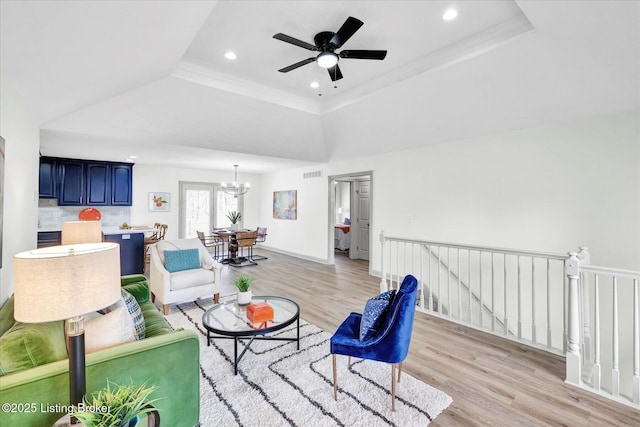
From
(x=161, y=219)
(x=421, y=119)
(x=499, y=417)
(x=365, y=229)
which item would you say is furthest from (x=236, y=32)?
(x=161, y=219)

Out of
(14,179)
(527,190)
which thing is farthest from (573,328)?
(14,179)

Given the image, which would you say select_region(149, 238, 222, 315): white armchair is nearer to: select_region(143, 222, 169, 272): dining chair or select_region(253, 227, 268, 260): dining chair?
select_region(143, 222, 169, 272): dining chair

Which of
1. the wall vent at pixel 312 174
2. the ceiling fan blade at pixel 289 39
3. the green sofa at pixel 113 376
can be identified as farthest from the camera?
the wall vent at pixel 312 174

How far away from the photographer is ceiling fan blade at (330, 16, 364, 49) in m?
2.09

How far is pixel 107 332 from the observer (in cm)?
159


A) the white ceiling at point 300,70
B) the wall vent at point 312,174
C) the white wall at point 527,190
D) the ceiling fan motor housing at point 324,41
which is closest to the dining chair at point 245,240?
the wall vent at point 312,174

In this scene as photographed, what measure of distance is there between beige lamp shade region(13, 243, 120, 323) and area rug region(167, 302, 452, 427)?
1296 millimetres

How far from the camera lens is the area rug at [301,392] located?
1911 millimetres

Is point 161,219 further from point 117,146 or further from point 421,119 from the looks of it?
point 421,119

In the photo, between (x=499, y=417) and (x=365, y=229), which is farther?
(x=365, y=229)

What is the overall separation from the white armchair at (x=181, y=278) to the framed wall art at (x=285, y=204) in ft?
12.5

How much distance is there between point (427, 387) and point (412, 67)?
336cm

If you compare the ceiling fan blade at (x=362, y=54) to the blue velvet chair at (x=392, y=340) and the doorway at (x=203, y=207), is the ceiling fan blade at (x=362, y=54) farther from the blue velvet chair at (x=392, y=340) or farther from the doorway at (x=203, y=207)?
the doorway at (x=203, y=207)

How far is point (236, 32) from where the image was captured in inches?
108
